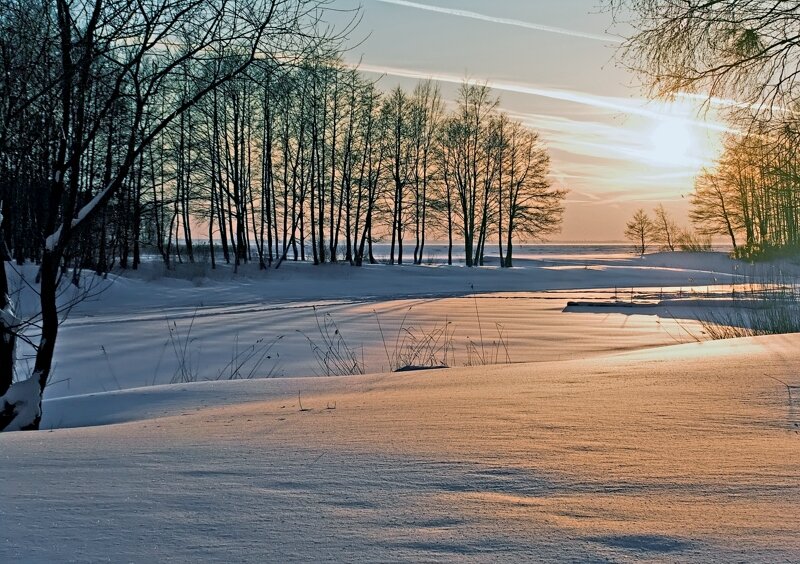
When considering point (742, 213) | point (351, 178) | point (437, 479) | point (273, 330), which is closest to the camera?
point (437, 479)

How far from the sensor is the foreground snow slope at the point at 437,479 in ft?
5.19

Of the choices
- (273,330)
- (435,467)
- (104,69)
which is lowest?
(273,330)

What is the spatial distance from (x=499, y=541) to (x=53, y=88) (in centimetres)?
432

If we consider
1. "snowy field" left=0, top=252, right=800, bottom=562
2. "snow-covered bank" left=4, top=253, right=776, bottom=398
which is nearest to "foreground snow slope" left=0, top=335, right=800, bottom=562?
"snowy field" left=0, top=252, right=800, bottom=562

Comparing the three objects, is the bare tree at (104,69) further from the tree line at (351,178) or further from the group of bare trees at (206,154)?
the tree line at (351,178)

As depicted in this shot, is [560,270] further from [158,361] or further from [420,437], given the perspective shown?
[420,437]

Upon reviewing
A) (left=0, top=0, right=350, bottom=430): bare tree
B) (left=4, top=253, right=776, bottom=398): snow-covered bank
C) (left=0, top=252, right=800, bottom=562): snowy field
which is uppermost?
(left=0, top=0, right=350, bottom=430): bare tree

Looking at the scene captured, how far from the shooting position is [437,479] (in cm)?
207

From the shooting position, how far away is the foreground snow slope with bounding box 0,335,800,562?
5.19ft

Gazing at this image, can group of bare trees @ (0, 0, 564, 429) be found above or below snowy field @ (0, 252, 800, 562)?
above

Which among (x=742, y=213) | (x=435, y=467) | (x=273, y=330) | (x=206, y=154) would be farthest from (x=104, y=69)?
(x=742, y=213)

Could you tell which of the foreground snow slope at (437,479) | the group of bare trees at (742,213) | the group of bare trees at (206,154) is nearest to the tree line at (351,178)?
the group of bare trees at (206,154)

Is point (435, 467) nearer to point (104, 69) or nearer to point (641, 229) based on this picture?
point (104, 69)

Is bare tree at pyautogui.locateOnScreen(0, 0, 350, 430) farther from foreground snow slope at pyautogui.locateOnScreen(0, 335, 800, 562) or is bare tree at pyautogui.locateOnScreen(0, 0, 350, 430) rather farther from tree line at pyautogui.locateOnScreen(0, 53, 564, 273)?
tree line at pyautogui.locateOnScreen(0, 53, 564, 273)
